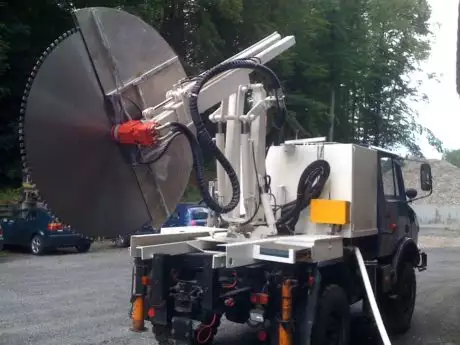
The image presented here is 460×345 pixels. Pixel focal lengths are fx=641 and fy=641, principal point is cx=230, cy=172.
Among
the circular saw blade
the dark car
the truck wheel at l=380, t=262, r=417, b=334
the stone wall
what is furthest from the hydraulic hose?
the stone wall

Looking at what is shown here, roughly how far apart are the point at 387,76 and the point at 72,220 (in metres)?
Answer: 35.5

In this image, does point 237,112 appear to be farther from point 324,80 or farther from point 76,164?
point 324,80

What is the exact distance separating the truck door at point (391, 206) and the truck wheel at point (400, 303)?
1.70ft

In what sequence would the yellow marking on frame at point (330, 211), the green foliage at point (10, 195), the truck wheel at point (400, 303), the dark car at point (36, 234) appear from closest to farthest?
the yellow marking on frame at point (330, 211), the truck wheel at point (400, 303), the dark car at point (36, 234), the green foliage at point (10, 195)

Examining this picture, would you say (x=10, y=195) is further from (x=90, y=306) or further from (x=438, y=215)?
(x=438, y=215)

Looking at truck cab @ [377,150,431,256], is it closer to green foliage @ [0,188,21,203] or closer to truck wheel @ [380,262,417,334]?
truck wheel @ [380,262,417,334]

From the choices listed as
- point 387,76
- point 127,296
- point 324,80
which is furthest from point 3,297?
point 387,76

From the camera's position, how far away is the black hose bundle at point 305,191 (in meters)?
7.28

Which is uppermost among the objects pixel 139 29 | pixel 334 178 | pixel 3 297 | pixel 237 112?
pixel 139 29

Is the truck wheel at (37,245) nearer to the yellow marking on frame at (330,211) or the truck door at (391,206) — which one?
the truck door at (391,206)

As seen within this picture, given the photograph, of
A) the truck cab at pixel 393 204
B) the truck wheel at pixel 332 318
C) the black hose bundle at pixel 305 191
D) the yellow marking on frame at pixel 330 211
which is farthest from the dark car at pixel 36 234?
the truck wheel at pixel 332 318

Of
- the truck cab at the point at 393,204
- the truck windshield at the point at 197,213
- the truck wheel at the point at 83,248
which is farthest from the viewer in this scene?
the truck windshield at the point at 197,213

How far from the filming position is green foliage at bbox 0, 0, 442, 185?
23.1 metres

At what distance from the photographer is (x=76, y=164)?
6.16 metres
